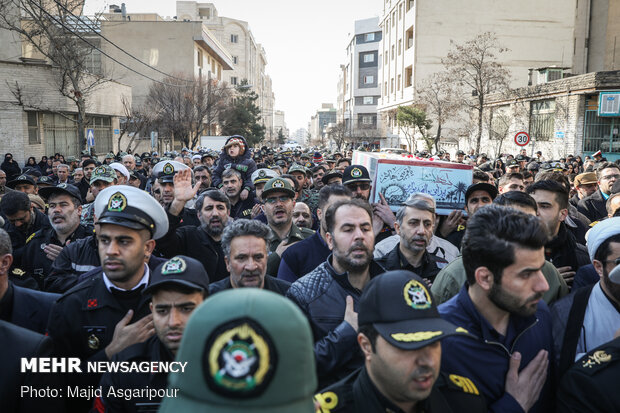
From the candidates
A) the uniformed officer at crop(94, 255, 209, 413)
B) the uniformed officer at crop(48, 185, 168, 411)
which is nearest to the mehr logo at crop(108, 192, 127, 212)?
the uniformed officer at crop(48, 185, 168, 411)

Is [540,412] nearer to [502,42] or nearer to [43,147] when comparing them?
[43,147]

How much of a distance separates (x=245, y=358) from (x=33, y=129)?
2763cm

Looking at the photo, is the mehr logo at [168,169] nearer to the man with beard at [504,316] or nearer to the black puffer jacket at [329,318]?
the black puffer jacket at [329,318]

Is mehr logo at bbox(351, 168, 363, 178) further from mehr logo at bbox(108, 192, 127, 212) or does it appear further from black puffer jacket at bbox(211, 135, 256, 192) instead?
mehr logo at bbox(108, 192, 127, 212)

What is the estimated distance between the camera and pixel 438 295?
3695 mm

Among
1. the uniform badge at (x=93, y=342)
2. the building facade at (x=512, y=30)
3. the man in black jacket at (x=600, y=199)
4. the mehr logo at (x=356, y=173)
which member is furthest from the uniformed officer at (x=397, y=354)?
the building facade at (x=512, y=30)

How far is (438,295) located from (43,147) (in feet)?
85.8

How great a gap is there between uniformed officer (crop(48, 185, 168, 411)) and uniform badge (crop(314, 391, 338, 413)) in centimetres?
124

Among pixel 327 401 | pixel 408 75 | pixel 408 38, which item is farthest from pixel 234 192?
pixel 408 38

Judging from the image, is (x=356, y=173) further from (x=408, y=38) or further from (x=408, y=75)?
(x=408, y=38)

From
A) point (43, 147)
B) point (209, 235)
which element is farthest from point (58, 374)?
point (43, 147)

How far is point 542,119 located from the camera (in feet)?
92.1

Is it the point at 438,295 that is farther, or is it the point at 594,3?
the point at 594,3

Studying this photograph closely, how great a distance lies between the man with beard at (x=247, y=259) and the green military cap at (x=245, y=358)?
2.58 m
